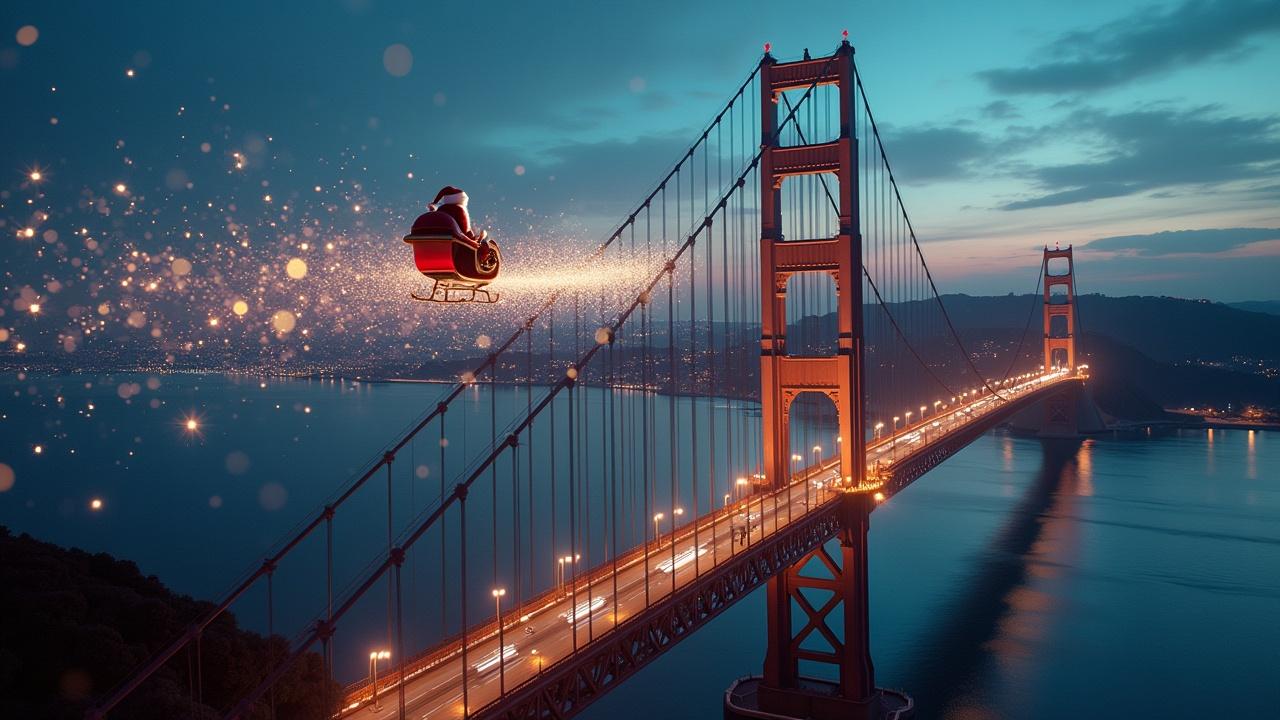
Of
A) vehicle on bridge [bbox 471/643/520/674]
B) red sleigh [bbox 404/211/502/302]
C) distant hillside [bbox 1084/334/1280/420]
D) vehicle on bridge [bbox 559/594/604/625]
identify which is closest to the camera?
red sleigh [bbox 404/211/502/302]

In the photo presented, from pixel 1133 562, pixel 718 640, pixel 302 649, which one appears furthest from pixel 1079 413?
pixel 302 649

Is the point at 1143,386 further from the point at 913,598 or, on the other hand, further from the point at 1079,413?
the point at 913,598

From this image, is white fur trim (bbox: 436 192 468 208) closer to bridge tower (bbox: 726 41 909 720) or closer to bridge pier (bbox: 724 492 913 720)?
bridge tower (bbox: 726 41 909 720)

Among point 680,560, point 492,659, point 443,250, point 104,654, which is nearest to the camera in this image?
point 443,250

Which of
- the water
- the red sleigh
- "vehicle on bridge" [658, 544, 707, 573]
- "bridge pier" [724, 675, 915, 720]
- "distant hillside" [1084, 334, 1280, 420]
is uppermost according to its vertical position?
the red sleigh

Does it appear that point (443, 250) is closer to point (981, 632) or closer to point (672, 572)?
point (672, 572)

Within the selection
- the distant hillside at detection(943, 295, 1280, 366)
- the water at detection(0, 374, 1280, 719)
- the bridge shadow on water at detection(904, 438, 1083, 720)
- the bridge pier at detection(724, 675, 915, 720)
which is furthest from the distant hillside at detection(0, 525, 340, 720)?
the distant hillside at detection(943, 295, 1280, 366)

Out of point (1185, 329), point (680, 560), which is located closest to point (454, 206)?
point (680, 560)
